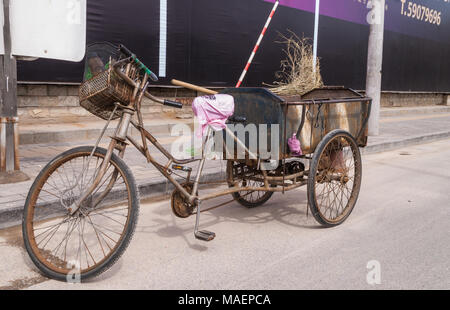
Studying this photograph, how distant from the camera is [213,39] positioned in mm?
10922

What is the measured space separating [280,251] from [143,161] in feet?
11.1

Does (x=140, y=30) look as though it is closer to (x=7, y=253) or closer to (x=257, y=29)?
(x=257, y=29)

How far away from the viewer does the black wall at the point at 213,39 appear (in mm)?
8992

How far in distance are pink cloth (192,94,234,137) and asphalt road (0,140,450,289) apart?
952 mm

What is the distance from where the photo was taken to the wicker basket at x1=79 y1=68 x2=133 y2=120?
3113mm

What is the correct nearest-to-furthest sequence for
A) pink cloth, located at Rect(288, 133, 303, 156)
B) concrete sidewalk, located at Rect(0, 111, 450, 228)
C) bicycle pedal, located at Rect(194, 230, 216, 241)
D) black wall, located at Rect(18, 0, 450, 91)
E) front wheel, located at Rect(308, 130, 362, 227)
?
bicycle pedal, located at Rect(194, 230, 216, 241)
pink cloth, located at Rect(288, 133, 303, 156)
front wheel, located at Rect(308, 130, 362, 227)
concrete sidewalk, located at Rect(0, 111, 450, 228)
black wall, located at Rect(18, 0, 450, 91)

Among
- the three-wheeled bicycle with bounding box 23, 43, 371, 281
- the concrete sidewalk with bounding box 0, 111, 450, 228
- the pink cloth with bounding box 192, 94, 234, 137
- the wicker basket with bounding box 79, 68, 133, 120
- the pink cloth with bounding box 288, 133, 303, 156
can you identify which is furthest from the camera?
the concrete sidewalk with bounding box 0, 111, 450, 228

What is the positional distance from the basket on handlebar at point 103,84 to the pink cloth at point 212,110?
0.63 metres

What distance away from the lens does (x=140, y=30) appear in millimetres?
9688

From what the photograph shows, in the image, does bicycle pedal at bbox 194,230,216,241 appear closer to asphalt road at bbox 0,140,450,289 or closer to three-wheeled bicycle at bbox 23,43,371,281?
three-wheeled bicycle at bbox 23,43,371,281

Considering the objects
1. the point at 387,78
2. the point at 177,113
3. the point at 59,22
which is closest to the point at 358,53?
the point at 387,78

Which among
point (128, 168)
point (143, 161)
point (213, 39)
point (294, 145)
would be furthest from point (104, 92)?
point (213, 39)

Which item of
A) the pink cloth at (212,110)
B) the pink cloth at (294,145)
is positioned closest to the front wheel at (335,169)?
the pink cloth at (294,145)

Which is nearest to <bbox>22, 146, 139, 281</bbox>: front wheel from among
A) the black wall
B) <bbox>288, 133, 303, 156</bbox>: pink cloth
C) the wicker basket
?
the wicker basket
